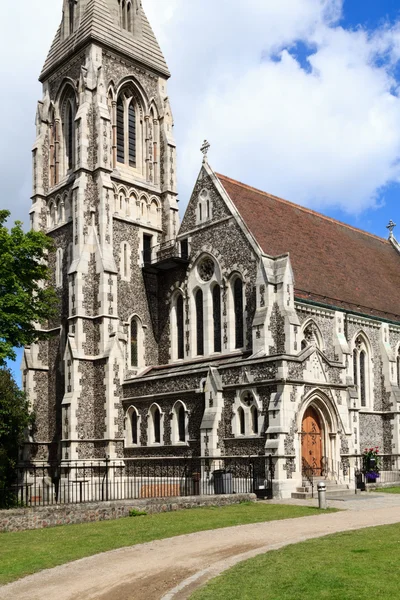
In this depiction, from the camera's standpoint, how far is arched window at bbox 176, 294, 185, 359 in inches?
1351

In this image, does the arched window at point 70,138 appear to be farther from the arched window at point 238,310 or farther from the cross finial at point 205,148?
the arched window at point 238,310

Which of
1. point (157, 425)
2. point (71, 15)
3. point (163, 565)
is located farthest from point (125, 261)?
point (163, 565)

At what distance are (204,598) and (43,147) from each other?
32447 millimetres

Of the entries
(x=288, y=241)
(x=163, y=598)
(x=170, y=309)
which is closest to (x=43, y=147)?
(x=170, y=309)

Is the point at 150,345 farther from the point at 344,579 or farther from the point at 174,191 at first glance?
the point at 344,579

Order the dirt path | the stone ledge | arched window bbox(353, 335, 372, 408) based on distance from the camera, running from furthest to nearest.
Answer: arched window bbox(353, 335, 372, 408)
the stone ledge
the dirt path

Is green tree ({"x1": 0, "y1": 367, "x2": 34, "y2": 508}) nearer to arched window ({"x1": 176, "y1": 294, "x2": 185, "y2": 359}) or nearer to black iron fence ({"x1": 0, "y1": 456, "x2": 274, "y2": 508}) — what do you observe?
black iron fence ({"x1": 0, "y1": 456, "x2": 274, "y2": 508})

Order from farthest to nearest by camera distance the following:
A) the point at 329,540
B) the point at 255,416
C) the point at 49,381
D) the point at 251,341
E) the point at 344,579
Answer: the point at 49,381, the point at 251,341, the point at 255,416, the point at 329,540, the point at 344,579

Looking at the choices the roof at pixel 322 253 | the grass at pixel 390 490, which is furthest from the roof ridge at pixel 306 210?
the grass at pixel 390 490

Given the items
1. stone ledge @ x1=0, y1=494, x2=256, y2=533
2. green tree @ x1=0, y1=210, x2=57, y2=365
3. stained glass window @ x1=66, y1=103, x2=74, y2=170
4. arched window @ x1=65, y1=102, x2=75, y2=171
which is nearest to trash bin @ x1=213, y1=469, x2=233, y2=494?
stone ledge @ x1=0, y1=494, x2=256, y2=533

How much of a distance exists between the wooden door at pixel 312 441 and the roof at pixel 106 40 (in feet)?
71.2

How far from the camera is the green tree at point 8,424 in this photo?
73.1ft

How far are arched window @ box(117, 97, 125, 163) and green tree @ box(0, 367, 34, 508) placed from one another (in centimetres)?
1656

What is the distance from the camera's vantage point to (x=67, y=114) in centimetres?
3822
